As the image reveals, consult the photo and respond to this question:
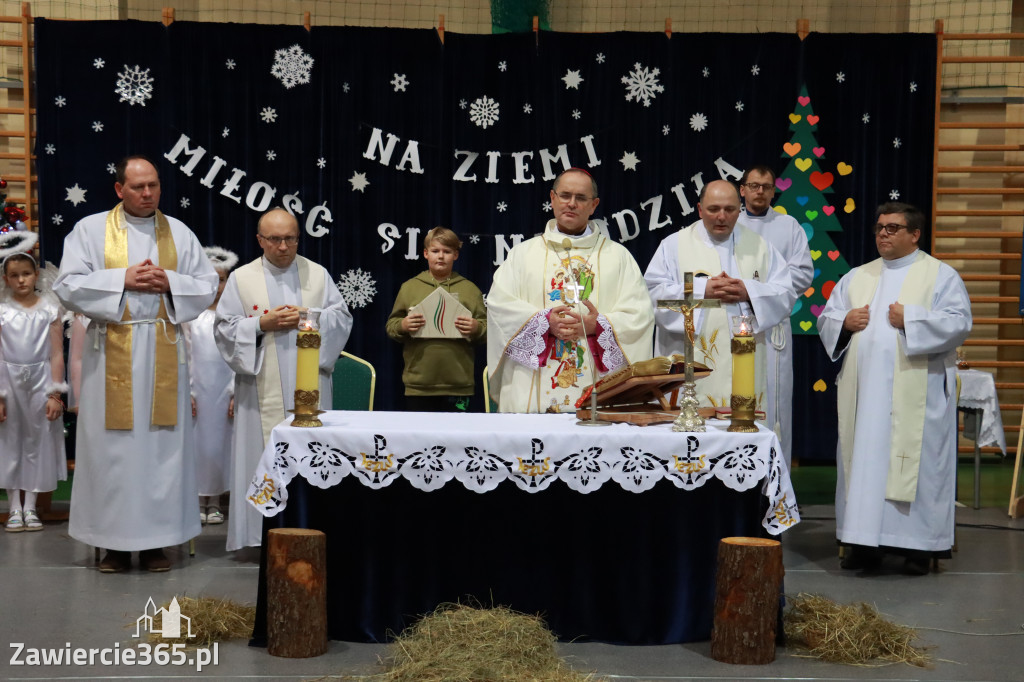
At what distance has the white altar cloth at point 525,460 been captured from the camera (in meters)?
3.73

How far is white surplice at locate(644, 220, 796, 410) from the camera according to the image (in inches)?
207

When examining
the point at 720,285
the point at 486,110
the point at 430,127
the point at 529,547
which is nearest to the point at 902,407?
the point at 720,285

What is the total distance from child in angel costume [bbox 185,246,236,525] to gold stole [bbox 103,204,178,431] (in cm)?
127

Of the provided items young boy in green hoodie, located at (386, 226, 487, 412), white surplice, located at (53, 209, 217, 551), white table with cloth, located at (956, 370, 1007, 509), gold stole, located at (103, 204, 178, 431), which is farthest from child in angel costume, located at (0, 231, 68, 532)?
white table with cloth, located at (956, 370, 1007, 509)

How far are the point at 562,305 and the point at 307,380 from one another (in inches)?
45.5

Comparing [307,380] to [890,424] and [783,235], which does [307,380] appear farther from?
[783,235]

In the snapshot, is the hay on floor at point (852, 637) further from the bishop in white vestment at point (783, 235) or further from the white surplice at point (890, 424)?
the bishop in white vestment at point (783, 235)

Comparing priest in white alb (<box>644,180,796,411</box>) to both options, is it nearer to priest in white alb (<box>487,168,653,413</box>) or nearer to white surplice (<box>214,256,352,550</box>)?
priest in white alb (<box>487,168,653,413</box>)

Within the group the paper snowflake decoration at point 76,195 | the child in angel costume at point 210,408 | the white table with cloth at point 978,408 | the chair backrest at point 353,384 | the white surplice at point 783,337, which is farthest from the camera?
the paper snowflake decoration at point 76,195

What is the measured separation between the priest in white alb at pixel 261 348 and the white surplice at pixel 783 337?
213 centimetres

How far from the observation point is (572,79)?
8.20m

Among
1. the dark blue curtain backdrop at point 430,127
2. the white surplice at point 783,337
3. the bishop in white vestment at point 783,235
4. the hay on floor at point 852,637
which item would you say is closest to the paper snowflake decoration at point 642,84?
the dark blue curtain backdrop at point 430,127

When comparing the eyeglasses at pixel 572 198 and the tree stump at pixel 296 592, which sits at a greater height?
the eyeglasses at pixel 572 198

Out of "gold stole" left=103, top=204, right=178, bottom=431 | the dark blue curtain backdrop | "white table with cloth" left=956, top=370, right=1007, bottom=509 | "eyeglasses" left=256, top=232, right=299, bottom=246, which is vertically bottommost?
"white table with cloth" left=956, top=370, right=1007, bottom=509
